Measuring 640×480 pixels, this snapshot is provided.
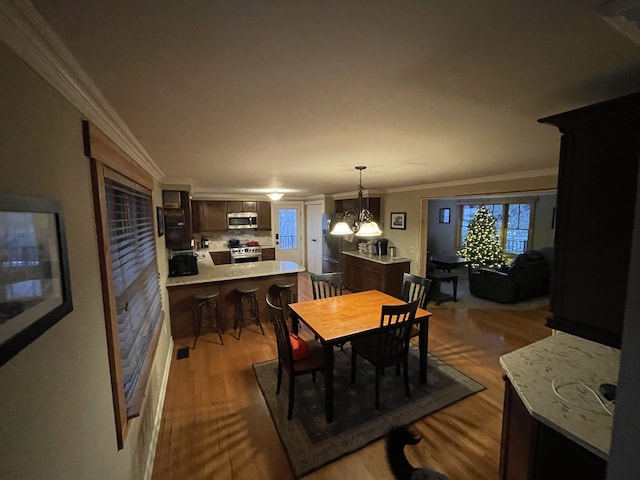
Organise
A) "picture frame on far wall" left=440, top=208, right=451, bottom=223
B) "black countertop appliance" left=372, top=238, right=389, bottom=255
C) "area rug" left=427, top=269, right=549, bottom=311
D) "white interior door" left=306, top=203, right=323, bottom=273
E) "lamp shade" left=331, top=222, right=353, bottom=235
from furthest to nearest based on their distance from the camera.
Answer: "picture frame on far wall" left=440, top=208, right=451, bottom=223 < "white interior door" left=306, top=203, right=323, bottom=273 < "black countertop appliance" left=372, top=238, right=389, bottom=255 < "area rug" left=427, top=269, right=549, bottom=311 < "lamp shade" left=331, top=222, right=353, bottom=235

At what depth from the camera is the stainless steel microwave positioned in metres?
6.81

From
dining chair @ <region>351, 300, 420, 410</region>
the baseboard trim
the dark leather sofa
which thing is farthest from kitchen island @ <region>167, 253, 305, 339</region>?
the dark leather sofa

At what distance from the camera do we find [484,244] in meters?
6.82

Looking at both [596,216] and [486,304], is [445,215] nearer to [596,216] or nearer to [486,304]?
[486,304]

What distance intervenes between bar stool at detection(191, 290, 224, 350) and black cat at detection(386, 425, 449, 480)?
2966mm

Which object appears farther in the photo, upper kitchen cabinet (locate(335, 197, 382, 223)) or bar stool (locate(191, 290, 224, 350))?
upper kitchen cabinet (locate(335, 197, 382, 223))

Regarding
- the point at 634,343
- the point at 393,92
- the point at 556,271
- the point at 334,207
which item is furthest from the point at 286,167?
the point at 334,207

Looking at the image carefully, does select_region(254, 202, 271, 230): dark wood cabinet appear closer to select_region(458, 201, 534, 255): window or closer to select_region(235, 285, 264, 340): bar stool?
select_region(235, 285, 264, 340): bar stool

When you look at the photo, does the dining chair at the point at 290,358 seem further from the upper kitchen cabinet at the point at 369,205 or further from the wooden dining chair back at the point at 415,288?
the upper kitchen cabinet at the point at 369,205

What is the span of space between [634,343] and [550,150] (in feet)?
6.98

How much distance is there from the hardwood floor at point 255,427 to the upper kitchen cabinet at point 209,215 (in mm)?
3444

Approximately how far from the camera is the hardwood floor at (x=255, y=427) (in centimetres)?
192

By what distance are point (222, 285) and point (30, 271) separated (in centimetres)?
341

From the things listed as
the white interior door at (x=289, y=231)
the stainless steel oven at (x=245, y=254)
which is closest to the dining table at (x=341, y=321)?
the stainless steel oven at (x=245, y=254)
